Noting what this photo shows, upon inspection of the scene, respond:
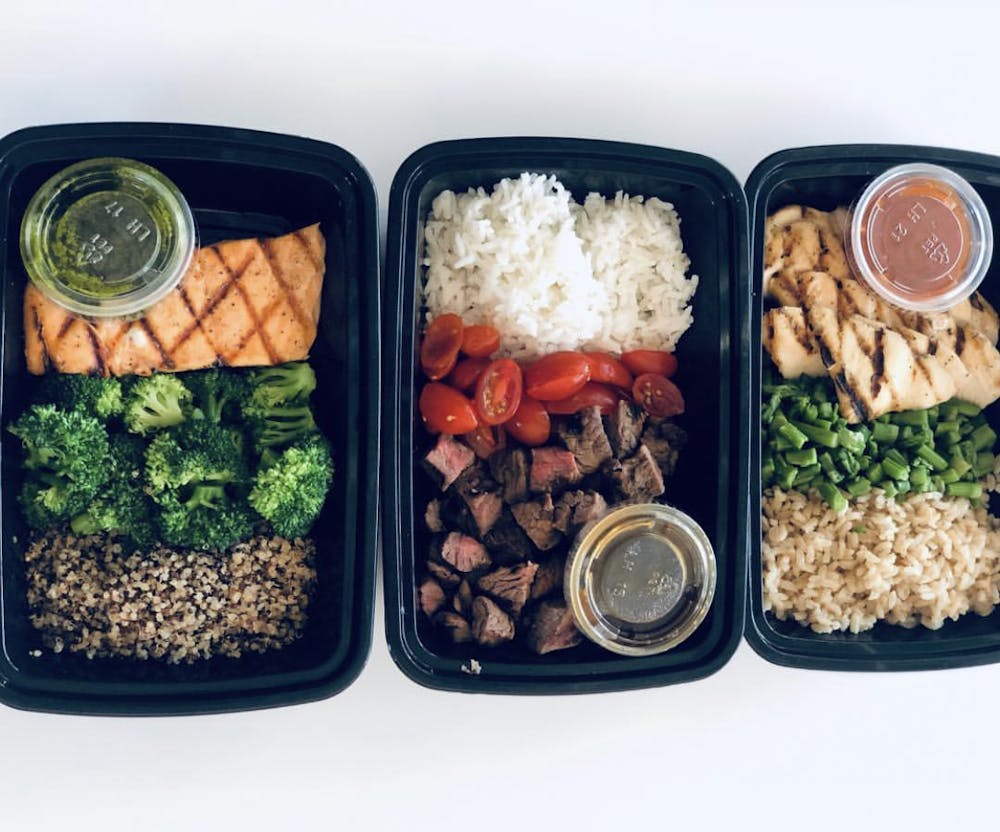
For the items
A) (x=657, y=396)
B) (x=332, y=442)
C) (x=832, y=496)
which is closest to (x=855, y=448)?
(x=832, y=496)

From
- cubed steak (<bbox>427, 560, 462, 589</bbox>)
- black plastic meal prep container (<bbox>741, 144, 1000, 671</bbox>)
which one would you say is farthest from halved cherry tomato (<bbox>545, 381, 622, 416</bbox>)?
cubed steak (<bbox>427, 560, 462, 589</bbox>)

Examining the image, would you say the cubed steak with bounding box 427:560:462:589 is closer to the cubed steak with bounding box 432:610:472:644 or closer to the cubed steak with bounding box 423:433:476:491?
the cubed steak with bounding box 432:610:472:644

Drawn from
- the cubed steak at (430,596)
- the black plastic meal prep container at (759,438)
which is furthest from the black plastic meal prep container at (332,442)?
the black plastic meal prep container at (759,438)

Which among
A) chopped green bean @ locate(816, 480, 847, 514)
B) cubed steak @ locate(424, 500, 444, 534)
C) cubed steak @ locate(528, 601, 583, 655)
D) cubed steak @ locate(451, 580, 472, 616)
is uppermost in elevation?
chopped green bean @ locate(816, 480, 847, 514)

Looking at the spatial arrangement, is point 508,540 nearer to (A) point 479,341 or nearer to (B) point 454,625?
(B) point 454,625

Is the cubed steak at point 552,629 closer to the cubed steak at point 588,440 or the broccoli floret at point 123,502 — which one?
the cubed steak at point 588,440

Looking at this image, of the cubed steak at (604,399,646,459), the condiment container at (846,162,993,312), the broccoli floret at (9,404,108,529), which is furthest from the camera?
the condiment container at (846,162,993,312)

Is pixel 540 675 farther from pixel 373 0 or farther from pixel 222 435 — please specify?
pixel 373 0
